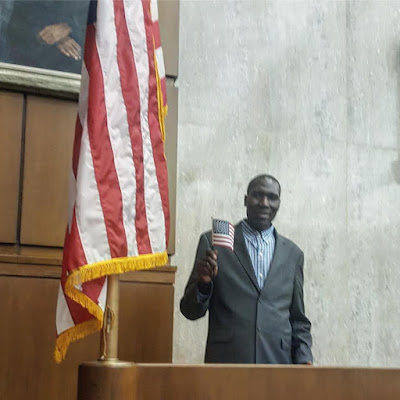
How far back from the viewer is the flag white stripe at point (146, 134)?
2553 mm

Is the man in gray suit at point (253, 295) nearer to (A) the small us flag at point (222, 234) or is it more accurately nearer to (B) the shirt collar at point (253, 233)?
(B) the shirt collar at point (253, 233)

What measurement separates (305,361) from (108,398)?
1385 mm

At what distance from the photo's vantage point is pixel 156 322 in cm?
358

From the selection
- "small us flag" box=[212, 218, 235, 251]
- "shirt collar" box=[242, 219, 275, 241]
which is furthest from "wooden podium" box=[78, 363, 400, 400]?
"shirt collar" box=[242, 219, 275, 241]

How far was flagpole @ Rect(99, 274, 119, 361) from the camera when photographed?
2320mm

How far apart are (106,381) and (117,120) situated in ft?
2.83

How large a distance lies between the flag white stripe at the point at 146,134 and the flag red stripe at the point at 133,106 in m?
0.02

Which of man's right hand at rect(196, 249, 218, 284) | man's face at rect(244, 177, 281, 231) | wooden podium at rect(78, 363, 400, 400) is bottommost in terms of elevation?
wooden podium at rect(78, 363, 400, 400)

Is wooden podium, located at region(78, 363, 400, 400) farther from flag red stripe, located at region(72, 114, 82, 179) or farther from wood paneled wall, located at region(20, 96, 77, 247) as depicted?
wood paneled wall, located at region(20, 96, 77, 247)

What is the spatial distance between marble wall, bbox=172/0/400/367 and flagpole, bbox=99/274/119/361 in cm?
166

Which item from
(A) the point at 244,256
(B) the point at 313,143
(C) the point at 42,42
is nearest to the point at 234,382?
(A) the point at 244,256

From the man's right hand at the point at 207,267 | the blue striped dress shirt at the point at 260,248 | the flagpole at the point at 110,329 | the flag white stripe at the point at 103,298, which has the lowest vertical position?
the flagpole at the point at 110,329

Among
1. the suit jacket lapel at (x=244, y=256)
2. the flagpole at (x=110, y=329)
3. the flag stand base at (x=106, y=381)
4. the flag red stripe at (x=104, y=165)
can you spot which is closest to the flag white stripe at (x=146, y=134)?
the flag red stripe at (x=104, y=165)

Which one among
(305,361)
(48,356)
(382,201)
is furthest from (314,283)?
(48,356)
